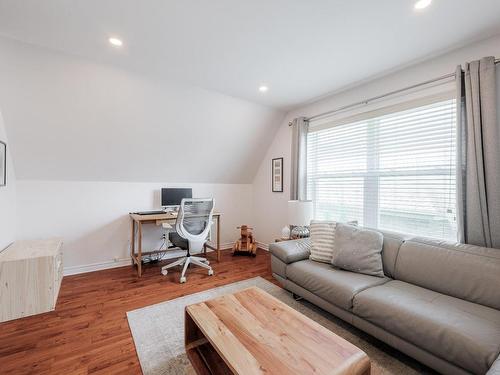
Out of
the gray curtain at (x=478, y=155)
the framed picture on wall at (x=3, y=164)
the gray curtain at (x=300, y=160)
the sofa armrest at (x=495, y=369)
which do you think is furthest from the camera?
the gray curtain at (x=300, y=160)

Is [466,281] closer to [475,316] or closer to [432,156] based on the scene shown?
[475,316]

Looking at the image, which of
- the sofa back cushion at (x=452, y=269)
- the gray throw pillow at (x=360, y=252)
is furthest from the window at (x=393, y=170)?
the gray throw pillow at (x=360, y=252)

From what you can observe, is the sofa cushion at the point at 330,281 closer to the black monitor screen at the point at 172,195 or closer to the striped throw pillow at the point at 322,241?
the striped throw pillow at the point at 322,241

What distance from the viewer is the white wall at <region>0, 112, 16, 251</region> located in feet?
7.57

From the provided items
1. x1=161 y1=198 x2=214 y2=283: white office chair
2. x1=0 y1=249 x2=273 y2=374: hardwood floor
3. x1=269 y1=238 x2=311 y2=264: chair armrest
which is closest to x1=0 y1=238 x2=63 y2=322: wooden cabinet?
x1=0 y1=249 x2=273 y2=374: hardwood floor

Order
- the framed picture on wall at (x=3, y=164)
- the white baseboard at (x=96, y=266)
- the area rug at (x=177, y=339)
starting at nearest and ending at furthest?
the area rug at (x=177, y=339), the framed picture on wall at (x=3, y=164), the white baseboard at (x=96, y=266)

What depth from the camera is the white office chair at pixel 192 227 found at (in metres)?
2.94

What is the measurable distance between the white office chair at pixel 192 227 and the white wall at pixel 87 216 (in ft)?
2.72

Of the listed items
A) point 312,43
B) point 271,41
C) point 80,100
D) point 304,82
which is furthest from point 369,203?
point 80,100

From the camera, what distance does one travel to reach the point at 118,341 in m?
1.77

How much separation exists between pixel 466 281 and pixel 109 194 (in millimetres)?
4016

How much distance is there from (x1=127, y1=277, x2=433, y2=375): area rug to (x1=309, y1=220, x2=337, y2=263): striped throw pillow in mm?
489

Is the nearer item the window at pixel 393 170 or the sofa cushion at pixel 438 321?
the sofa cushion at pixel 438 321

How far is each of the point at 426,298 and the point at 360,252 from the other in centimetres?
57
